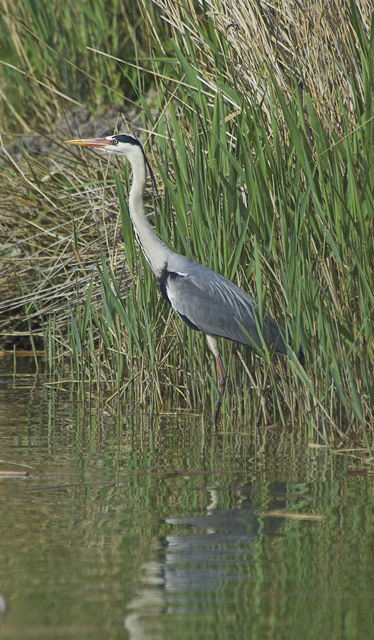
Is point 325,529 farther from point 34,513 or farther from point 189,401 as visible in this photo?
point 189,401

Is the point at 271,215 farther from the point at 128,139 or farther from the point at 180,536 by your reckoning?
the point at 180,536

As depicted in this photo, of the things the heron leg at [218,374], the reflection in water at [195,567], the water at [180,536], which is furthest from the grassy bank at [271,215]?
the reflection in water at [195,567]

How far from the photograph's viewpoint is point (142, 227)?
5703 millimetres

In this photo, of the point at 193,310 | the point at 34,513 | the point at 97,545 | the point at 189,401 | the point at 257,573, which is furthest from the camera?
the point at 189,401

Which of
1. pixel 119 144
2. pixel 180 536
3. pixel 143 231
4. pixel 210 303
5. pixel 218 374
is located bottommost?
pixel 180 536

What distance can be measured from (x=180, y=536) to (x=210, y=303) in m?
2.23

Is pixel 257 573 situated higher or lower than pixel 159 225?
lower

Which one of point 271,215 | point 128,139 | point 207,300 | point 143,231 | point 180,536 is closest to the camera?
point 180,536

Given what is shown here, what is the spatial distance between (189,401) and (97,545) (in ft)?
8.44

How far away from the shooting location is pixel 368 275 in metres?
4.75

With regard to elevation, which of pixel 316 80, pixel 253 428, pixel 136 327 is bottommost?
pixel 253 428

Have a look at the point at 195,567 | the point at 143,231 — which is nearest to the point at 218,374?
the point at 143,231

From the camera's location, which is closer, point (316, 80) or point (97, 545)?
point (97, 545)

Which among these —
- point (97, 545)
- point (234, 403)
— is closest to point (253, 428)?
point (234, 403)
